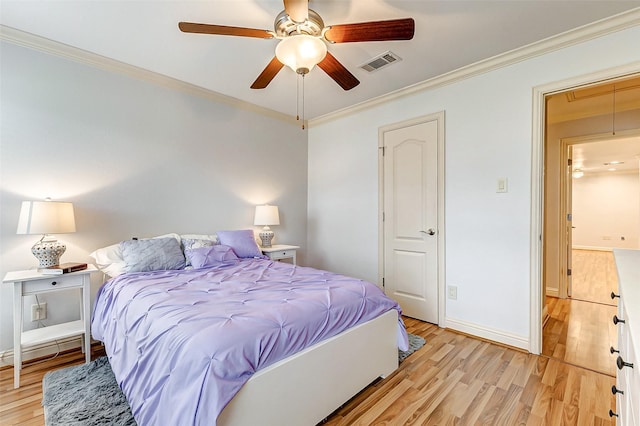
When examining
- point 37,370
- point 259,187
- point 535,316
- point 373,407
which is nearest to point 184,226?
point 259,187

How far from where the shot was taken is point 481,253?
104 inches

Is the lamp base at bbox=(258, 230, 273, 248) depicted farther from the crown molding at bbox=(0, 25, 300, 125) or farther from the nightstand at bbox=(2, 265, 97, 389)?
the nightstand at bbox=(2, 265, 97, 389)

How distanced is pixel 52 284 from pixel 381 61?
10.1 ft

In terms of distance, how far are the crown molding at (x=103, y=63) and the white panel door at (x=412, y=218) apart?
1950 millimetres

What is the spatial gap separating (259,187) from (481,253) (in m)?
2.60

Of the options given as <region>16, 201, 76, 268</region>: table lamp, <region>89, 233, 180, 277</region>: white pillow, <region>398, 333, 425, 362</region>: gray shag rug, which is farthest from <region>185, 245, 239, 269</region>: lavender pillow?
<region>398, 333, 425, 362</region>: gray shag rug

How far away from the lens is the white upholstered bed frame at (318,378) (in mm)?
1259

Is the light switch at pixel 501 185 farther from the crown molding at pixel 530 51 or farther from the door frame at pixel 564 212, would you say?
the door frame at pixel 564 212

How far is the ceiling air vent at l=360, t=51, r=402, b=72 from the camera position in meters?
2.47

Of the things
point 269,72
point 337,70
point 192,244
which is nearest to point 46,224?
point 192,244

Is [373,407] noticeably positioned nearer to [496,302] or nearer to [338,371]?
[338,371]

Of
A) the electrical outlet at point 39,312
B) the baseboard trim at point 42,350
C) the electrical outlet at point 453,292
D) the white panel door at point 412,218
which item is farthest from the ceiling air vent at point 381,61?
the baseboard trim at point 42,350

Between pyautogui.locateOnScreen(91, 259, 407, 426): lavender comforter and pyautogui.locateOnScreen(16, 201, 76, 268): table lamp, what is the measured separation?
1.47 feet

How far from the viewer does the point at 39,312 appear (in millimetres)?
2279
